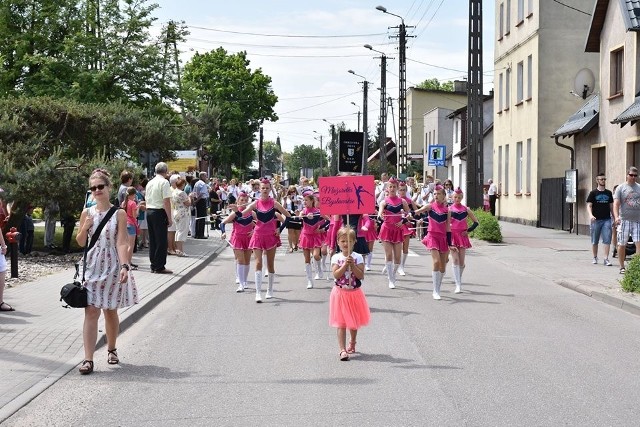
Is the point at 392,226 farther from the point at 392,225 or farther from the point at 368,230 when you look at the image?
the point at 368,230

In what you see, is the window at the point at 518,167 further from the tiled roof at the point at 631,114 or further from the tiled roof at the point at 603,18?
the tiled roof at the point at 631,114

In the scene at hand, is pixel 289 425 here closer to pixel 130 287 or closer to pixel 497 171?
pixel 130 287

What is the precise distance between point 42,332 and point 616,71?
20.6 m

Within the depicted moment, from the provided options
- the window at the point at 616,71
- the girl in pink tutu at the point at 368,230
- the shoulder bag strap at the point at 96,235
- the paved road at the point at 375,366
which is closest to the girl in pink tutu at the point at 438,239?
the paved road at the point at 375,366

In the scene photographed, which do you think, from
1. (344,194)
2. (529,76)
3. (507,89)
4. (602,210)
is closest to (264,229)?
(344,194)

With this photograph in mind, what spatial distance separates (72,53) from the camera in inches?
1356

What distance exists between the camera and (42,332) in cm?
1019

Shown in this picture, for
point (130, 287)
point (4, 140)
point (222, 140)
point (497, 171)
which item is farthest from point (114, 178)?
point (222, 140)

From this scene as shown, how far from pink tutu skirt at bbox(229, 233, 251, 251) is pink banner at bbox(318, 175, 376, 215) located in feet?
11.1

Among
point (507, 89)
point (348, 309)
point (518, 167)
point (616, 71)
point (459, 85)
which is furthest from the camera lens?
point (459, 85)

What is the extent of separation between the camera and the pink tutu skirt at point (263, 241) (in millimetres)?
13920

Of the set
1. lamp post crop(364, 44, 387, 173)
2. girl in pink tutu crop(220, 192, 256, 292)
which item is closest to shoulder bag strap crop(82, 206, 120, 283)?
girl in pink tutu crop(220, 192, 256, 292)

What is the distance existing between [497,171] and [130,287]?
36.0 metres

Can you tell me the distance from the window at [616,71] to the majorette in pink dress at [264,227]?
15517 mm
